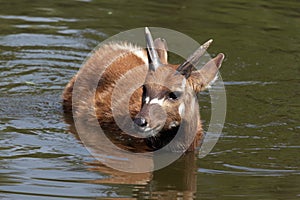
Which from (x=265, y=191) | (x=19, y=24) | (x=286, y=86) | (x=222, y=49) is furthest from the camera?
(x=19, y=24)

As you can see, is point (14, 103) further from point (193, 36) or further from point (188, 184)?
point (193, 36)

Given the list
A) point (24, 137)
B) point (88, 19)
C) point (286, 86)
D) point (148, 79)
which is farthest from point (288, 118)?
point (88, 19)

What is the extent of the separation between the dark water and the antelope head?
0.56m

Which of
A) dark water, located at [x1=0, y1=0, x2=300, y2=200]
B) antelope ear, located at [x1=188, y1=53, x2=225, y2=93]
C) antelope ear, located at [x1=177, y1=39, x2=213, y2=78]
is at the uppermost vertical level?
antelope ear, located at [x1=177, y1=39, x2=213, y2=78]

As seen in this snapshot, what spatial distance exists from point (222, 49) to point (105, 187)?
6.36m

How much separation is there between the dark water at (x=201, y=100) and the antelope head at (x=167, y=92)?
0.56 m

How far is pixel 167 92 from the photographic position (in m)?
9.59

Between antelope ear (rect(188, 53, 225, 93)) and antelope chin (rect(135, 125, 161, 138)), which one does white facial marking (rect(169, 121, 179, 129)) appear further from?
antelope ear (rect(188, 53, 225, 93))

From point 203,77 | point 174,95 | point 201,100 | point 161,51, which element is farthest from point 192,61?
point 201,100

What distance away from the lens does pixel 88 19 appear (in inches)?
635

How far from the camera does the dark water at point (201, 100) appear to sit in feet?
29.1

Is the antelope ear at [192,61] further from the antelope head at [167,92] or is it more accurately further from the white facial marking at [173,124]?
the white facial marking at [173,124]

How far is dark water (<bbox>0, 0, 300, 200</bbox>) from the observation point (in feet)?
29.1

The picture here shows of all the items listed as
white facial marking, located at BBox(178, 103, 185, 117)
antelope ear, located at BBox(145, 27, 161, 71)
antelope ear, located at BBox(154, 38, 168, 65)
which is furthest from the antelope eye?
antelope ear, located at BBox(154, 38, 168, 65)
